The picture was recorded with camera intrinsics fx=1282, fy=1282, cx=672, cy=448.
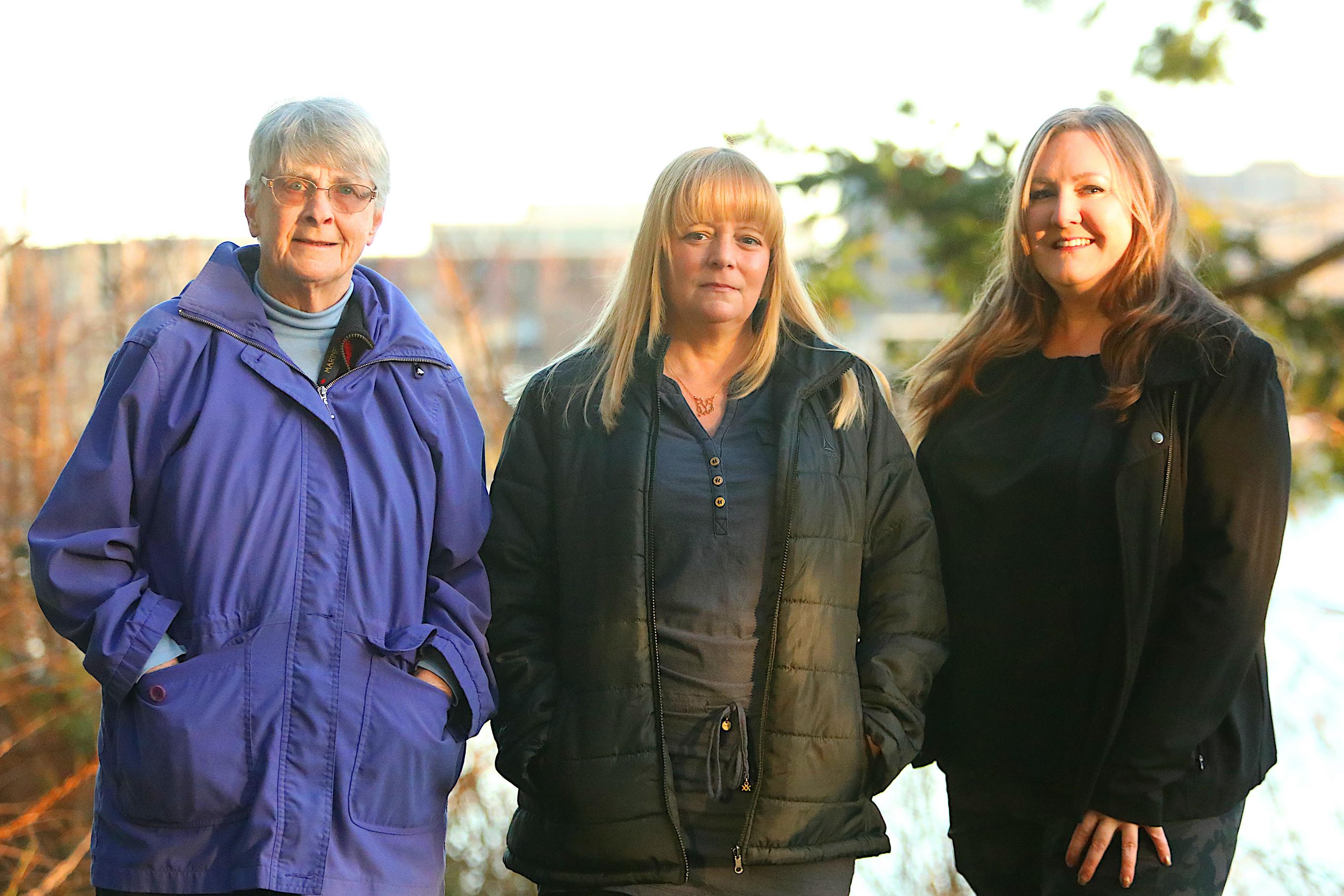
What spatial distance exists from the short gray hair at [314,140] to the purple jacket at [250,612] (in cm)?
24

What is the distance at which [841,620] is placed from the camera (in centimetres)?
285

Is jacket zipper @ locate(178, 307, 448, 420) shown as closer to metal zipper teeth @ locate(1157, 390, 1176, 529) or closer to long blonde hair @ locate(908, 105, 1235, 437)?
long blonde hair @ locate(908, 105, 1235, 437)

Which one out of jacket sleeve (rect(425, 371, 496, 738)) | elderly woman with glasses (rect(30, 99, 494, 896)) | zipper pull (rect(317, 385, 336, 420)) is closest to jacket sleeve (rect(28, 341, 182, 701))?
elderly woman with glasses (rect(30, 99, 494, 896))

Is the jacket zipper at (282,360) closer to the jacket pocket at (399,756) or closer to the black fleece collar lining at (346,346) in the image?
the black fleece collar lining at (346,346)

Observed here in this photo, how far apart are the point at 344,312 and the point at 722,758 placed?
4.06ft

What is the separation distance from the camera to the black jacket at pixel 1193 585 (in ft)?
8.70

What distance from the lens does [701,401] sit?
3.04 meters

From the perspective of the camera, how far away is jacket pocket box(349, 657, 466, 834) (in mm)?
2455

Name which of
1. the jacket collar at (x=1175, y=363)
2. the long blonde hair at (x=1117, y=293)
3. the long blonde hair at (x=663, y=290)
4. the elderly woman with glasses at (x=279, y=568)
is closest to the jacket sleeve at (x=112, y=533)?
the elderly woman with glasses at (x=279, y=568)

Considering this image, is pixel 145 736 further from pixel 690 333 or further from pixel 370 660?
pixel 690 333

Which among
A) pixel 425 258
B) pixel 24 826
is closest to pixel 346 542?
pixel 24 826

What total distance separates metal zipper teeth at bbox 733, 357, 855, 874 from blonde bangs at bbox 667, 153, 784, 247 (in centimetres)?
44

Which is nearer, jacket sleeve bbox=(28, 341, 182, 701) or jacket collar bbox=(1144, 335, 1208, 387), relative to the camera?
jacket sleeve bbox=(28, 341, 182, 701)

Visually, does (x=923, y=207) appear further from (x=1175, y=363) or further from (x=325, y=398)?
(x=325, y=398)
